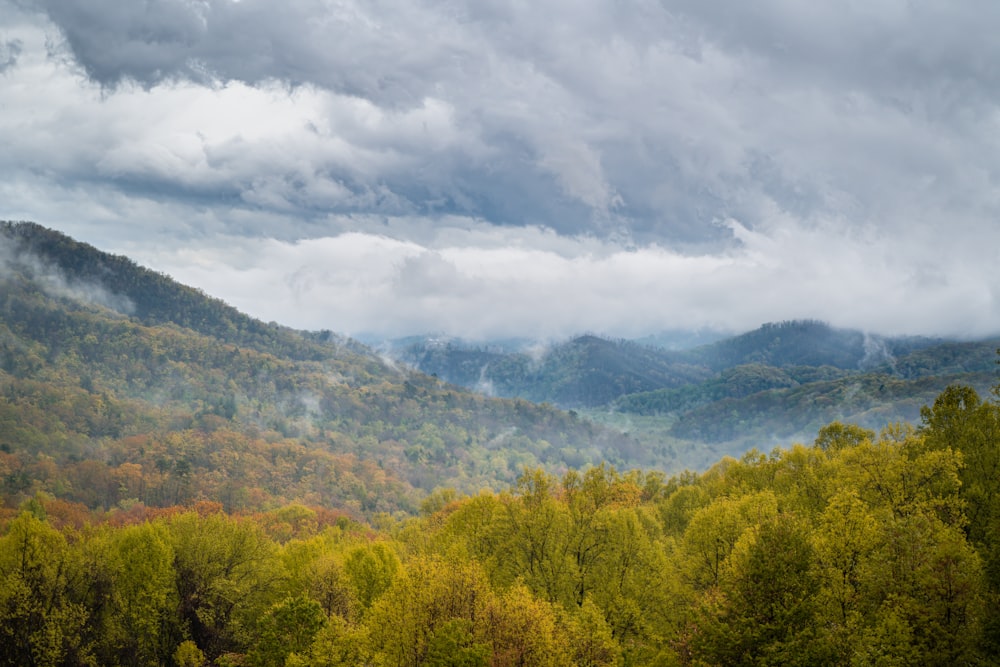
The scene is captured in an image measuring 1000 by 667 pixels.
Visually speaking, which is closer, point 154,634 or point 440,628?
point 440,628

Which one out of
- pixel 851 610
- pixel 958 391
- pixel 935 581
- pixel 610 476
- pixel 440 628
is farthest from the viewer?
pixel 610 476

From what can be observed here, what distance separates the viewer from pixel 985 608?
1230 inches

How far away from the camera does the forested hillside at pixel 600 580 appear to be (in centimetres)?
3541

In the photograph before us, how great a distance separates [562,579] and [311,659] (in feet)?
73.9

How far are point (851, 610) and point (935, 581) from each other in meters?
5.53

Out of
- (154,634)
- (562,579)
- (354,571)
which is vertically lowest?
(154,634)

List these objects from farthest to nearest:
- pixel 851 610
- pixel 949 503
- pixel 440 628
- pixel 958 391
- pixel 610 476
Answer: pixel 610 476 < pixel 958 391 < pixel 949 503 < pixel 440 628 < pixel 851 610

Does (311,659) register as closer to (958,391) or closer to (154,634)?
(154,634)

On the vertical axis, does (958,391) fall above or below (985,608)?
above

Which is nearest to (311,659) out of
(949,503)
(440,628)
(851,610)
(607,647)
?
(440,628)

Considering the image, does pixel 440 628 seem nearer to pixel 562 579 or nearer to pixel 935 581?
pixel 562 579

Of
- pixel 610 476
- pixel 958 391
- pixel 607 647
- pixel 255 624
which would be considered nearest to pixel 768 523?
pixel 607 647

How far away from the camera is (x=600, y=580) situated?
57594mm

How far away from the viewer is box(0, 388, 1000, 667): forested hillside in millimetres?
35406
